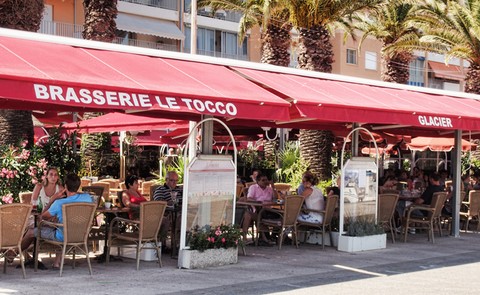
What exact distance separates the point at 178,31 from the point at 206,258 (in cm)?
3056

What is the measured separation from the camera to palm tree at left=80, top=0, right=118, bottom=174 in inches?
867

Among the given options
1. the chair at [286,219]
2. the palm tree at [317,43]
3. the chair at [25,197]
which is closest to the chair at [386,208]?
the chair at [286,219]

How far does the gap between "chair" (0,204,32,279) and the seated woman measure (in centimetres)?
202

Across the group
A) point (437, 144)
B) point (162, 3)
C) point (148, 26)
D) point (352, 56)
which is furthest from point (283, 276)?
point (352, 56)

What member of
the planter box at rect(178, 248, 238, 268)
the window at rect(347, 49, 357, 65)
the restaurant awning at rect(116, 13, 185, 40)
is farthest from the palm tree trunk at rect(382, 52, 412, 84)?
the planter box at rect(178, 248, 238, 268)

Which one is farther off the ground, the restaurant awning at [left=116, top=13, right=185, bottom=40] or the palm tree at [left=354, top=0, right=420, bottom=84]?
the restaurant awning at [left=116, top=13, right=185, bottom=40]

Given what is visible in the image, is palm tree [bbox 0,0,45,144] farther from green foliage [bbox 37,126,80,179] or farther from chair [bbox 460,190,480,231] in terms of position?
chair [bbox 460,190,480,231]

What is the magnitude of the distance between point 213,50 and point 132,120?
96.1 ft

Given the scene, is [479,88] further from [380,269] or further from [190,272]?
[190,272]

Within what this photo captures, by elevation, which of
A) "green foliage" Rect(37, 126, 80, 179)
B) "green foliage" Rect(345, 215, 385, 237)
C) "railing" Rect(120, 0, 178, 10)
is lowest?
"green foliage" Rect(345, 215, 385, 237)

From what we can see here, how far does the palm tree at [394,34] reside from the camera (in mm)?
29500

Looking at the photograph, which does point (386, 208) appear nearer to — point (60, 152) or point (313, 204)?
point (313, 204)

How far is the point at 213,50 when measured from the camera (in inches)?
1709

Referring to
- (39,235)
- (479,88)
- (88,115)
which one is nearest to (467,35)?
(479,88)
